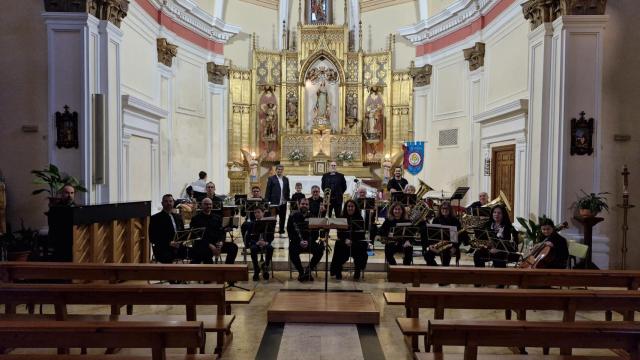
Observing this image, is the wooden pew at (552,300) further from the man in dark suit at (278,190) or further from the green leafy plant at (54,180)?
the man in dark suit at (278,190)

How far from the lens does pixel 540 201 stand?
8109mm

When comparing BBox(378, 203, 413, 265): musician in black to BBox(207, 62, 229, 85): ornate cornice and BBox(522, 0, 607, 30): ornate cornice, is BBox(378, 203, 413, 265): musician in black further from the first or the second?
BBox(207, 62, 229, 85): ornate cornice

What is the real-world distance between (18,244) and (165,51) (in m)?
6.97

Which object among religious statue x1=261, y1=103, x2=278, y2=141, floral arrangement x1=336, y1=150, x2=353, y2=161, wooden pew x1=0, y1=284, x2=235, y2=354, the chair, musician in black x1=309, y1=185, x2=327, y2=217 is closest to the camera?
wooden pew x1=0, y1=284, x2=235, y2=354

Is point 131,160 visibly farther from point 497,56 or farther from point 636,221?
point 636,221

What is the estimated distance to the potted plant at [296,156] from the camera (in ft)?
52.3

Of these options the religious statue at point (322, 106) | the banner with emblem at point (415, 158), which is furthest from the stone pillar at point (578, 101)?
the religious statue at point (322, 106)

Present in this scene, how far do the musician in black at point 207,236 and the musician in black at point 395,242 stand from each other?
2784mm

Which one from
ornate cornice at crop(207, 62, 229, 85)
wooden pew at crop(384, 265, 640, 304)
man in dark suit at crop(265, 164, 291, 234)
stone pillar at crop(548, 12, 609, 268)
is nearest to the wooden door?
stone pillar at crop(548, 12, 609, 268)

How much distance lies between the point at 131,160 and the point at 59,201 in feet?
12.4

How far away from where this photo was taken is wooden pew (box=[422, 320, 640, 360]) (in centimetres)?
257

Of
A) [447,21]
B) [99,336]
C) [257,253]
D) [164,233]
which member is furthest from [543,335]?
[447,21]

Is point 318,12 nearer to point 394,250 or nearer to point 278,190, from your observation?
point 278,190

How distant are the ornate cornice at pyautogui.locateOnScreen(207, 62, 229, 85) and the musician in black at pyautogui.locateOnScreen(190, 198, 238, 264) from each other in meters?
9.13
